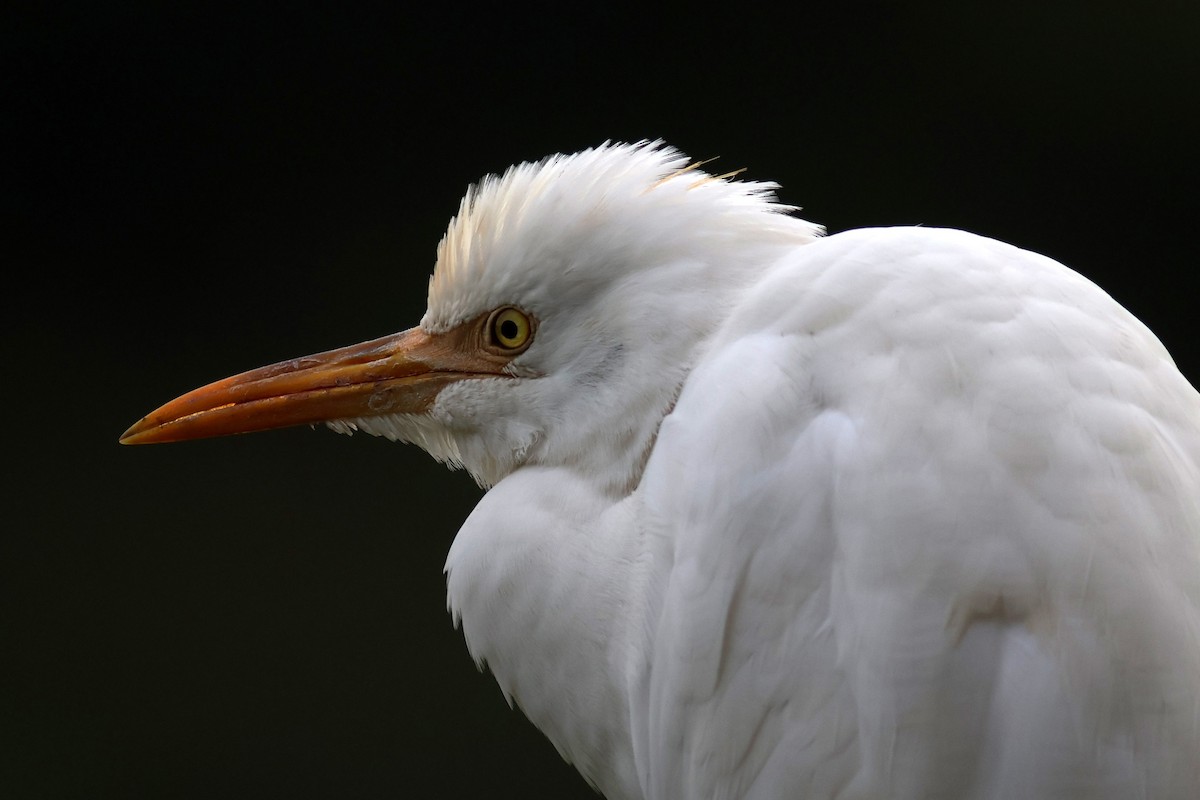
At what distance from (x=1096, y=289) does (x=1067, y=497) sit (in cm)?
27

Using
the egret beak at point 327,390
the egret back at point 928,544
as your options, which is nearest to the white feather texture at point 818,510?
the egret back at point 928,544

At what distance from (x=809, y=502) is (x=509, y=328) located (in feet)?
1.41

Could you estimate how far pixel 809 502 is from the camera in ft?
3.34

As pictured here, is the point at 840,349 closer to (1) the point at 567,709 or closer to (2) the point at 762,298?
(2) the point at 762,298

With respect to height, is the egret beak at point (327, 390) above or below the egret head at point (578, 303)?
below

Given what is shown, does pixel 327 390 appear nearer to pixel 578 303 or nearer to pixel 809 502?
pixel 578 303

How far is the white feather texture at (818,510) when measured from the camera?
943 mm

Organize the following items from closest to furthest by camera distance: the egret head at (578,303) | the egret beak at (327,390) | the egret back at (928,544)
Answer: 1. the egret back at (928,544)
2. the egret head at (578,303)
3. the egret beak at (327,390)

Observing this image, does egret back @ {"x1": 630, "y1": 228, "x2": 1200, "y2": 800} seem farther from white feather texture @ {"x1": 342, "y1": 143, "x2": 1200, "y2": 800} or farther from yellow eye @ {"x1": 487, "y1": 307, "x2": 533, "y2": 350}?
yellow eye @ {"x1": 487, "y1": 307, "x2": 533, "y2": 350}

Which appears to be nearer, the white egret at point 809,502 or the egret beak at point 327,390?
the white egret at point 809,502

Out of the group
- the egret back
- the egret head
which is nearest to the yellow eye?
the egret head

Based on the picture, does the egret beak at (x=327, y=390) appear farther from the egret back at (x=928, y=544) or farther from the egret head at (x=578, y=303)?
the egret back at (x=928, y=544)

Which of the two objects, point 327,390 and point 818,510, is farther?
point 327,390

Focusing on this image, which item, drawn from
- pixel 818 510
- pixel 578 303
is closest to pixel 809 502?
pixel 818 510
